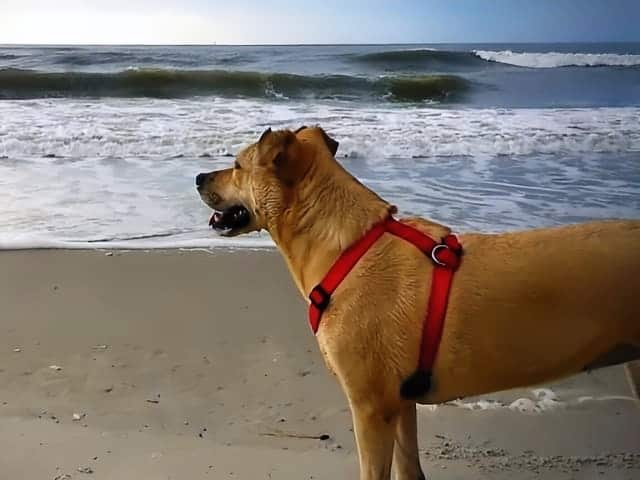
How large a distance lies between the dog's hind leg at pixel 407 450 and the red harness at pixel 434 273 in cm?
44

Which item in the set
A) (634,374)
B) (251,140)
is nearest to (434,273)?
(634,374)

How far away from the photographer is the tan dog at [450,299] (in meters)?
2.45

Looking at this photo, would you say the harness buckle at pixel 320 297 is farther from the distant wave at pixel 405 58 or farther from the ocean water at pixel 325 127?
the distant wave at pixel 405 58

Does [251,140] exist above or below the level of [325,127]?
above

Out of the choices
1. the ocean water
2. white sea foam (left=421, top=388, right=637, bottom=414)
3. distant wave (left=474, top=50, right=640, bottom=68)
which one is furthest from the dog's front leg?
distant wave (left=474, top=50, right=640, bottom=68)

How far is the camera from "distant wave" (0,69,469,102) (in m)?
17.8

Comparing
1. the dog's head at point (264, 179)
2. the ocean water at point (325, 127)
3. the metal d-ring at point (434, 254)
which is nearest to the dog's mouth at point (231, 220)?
the dog's head at point (264, 179)

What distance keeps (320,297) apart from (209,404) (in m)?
1.35

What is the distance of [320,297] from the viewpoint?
2604mm


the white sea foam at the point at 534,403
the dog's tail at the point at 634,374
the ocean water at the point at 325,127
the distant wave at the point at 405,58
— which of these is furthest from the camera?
the distant wave at the point at 405,58

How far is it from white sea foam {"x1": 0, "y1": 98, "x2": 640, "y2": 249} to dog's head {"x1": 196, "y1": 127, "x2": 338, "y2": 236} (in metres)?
3.43

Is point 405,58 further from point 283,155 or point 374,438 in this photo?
point 374,438

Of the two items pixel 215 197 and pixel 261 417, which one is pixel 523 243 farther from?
pixel 261 417

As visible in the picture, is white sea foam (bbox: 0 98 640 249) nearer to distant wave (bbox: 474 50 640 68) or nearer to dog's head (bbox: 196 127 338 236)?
dog's head (bbox: 196 127 338 236)
